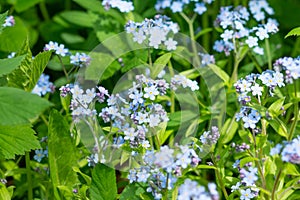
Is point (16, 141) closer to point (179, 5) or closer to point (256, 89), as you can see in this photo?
point (256, 89)

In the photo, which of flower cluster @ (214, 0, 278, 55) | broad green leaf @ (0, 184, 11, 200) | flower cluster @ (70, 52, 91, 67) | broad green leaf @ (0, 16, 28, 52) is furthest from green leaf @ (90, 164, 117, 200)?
broad green leaf @ (0, 16, 28, 52)

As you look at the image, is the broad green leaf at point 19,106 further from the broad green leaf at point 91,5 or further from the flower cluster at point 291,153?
the broad green leaf at point 91,5

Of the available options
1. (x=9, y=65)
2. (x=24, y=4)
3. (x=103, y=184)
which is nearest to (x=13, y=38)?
(x=24, y=4)

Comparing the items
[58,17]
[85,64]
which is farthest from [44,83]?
[58,17]

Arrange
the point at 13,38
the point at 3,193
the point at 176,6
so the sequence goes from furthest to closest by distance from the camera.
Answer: the point at 13,38 < the point at 176,6 < the point at 3,193

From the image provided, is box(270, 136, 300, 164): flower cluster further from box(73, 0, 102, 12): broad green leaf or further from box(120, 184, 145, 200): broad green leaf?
box(73, 0, 102, 12): broad green leaf
